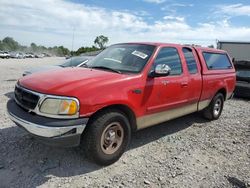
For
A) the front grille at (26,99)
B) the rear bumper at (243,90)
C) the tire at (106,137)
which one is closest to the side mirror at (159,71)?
the tire at (106,137)

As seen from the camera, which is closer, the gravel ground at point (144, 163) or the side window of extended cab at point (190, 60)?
the gravel ground at point (144, 163)

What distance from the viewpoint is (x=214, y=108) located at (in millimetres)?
6500

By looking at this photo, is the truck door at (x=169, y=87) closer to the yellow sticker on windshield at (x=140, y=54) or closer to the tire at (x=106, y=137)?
the yellow sticker on windshield at (x=140, y=54)

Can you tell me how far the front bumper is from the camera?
322 cm

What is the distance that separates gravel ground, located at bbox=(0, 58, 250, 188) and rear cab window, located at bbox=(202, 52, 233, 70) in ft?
5.51

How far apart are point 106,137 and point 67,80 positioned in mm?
1000

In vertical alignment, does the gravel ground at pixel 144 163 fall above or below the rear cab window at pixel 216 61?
below

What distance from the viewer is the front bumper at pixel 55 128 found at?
322 centimetres

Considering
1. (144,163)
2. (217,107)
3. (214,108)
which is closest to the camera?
(144,163)

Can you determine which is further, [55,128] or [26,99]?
[26,99]

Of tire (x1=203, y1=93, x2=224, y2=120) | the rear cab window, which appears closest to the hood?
the rear cab window

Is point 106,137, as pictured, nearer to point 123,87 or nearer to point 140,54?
point 123,87

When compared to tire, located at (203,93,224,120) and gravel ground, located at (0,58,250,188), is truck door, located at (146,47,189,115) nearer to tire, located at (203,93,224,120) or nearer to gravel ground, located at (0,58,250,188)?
→ gravel ground, located at (0,58,250,188)

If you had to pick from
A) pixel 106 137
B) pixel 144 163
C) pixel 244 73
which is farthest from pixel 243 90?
pixel 106 137
